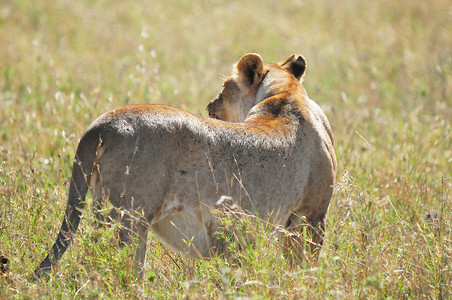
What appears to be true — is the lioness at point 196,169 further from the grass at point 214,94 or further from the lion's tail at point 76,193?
the grass at point 214,94

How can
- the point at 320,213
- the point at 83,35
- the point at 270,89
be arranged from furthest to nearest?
the point at 83,35
the point at 270,89
the point at 320,213

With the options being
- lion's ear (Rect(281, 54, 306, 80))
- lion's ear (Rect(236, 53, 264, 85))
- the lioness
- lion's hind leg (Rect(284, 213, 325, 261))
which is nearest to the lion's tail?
the lioness

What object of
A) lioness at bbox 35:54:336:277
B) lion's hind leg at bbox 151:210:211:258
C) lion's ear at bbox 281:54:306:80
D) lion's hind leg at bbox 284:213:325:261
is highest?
lion's ear at bbox 281:54:306:80

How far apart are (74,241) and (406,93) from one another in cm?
791

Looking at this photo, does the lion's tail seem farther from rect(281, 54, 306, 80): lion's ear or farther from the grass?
rect(281, 54, 306, 80): lion's ear

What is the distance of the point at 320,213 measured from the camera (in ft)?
13.0

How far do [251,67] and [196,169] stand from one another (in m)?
1.55

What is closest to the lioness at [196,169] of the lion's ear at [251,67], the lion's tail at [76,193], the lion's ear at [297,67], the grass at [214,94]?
the lion's tail at [76,193]

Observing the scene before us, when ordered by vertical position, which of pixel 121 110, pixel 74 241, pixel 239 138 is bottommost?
pixel 74 241

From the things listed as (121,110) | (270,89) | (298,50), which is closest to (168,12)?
(298,50)

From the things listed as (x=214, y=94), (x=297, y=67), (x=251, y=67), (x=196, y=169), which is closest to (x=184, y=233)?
(x=196, y=169)

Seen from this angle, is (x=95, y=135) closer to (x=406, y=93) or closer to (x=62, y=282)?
(x=62, y=282)

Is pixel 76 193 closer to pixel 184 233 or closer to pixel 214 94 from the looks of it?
pixel 184 233

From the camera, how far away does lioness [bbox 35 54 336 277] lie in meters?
3.08
